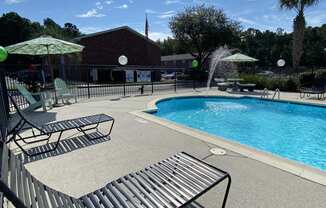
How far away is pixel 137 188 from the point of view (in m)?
2.08

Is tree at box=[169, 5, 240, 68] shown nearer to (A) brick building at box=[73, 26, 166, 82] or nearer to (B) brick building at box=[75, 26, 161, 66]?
(A) brick building at box=[73, 26, 166, 82]

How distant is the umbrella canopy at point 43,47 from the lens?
7449 millimetres

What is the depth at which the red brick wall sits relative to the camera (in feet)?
88.1

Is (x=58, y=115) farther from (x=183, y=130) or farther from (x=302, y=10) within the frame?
(x=302, y=10)

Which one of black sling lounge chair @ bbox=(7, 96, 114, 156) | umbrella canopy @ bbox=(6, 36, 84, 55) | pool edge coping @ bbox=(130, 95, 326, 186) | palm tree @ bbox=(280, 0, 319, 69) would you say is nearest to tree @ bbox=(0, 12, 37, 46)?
umbrella canopy @ bbox=(6, 36, 84, 55)

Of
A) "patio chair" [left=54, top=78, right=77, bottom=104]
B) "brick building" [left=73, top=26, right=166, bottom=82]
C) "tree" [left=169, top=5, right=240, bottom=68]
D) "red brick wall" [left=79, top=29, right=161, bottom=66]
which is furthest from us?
"red brick wall" [left=79, top=29, right=161, bottom=66]

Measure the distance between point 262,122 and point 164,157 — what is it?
6043 millimetres

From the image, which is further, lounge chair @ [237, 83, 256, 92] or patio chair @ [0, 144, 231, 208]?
lounge chair @ [237, 83, 256, 92]

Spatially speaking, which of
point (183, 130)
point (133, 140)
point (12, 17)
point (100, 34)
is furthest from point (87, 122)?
point (12, 17)

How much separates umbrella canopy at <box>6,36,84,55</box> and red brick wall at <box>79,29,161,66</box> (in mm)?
18981

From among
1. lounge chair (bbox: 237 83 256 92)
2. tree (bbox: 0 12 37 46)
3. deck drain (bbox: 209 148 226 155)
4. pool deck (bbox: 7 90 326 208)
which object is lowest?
pool deck (bbox: 7 90 326 208)

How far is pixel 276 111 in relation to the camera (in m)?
9.93

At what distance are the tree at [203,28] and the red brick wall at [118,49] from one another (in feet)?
24.5

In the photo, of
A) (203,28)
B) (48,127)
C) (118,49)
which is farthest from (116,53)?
(48,127)
